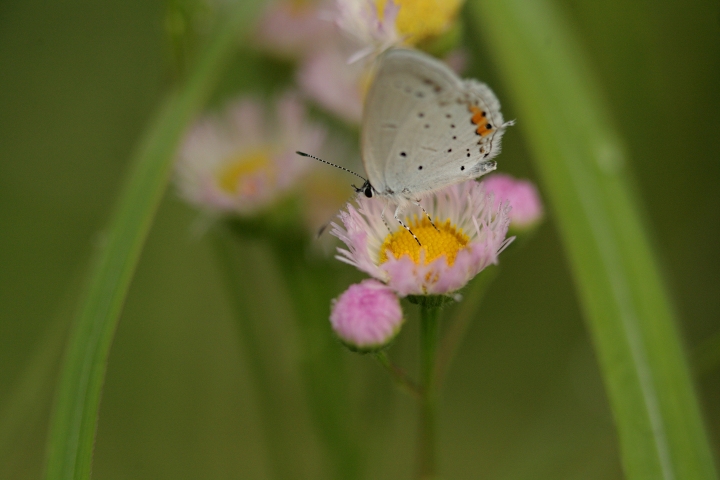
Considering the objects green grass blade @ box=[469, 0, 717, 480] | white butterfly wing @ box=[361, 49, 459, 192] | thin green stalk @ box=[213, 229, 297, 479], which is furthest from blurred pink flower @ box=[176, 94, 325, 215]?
green grass blade @ box=[469, 0, 717, 480]

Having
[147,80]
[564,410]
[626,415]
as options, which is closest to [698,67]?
[564,410]

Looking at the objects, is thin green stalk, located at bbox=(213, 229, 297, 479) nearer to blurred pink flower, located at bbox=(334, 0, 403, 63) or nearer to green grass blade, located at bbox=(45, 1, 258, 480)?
green grass blade, located at bbox=(45, 1, 258, 480)

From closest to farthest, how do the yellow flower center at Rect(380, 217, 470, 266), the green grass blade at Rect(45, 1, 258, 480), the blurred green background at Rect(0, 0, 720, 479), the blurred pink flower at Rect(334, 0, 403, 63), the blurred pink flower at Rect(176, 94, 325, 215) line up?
1. the green grass blade at Rect(45, 1, 258, 480)
2. the yellow flower center at Rect(380, 217, 470, 266)
3. the blurred pink flower at Rect(334, 0, 403, 63)
4. the blurred pink flower at Rect(176, 94, 325, 215)
5. the blurred green background at Rect(0, 0, 720, 479)

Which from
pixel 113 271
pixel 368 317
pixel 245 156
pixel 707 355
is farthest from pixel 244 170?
pixel 707 355

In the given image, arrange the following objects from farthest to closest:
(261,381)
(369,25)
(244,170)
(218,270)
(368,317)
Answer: (218,270), (244,170), (261,381), (369,25), (368,317)

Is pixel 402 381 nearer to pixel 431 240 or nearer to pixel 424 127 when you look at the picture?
pixel 431 240

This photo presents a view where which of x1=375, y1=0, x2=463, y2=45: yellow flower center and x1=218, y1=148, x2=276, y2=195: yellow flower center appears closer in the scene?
x1=375, y1=0, x2=463, y2=45: yellow flower center

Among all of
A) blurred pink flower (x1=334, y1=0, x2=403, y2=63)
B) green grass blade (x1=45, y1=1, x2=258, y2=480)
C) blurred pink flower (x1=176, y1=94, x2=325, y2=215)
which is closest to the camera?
green grass blade (x1=45, y1=1, x2=258, y2=480)

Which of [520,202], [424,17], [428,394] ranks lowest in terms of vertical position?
[428,394]
